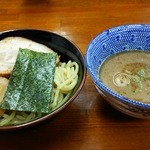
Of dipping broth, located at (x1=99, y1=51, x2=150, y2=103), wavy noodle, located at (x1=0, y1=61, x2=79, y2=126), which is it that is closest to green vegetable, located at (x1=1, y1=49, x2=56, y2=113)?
wavy noodle, located at (x1=0, y1=61, x2=79, y2=126)

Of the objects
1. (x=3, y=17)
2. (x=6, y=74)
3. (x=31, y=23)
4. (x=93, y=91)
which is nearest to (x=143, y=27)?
(x=93, y=91)

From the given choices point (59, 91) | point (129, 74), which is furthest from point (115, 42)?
point (59, 91)

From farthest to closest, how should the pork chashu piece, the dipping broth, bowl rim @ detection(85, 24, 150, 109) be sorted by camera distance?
1. the pork chashu piece
2. the dipping broth
3. bowl rim @ detection(85, 24, 150, 109)

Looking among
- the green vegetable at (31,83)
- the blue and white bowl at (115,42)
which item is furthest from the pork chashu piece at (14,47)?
the blue and white bowl at (115,42)

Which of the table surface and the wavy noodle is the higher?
the wavy noodle

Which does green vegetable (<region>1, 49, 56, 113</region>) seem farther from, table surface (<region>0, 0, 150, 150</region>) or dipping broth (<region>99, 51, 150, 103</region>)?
dipping broth (<region>99, 51, 150, 103</region>)

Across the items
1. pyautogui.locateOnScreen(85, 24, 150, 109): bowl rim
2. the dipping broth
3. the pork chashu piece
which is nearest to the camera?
pyautogui.locateOnScreen(85, 24, 150, 109): bowl rim

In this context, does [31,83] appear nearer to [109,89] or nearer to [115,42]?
[109,89]
